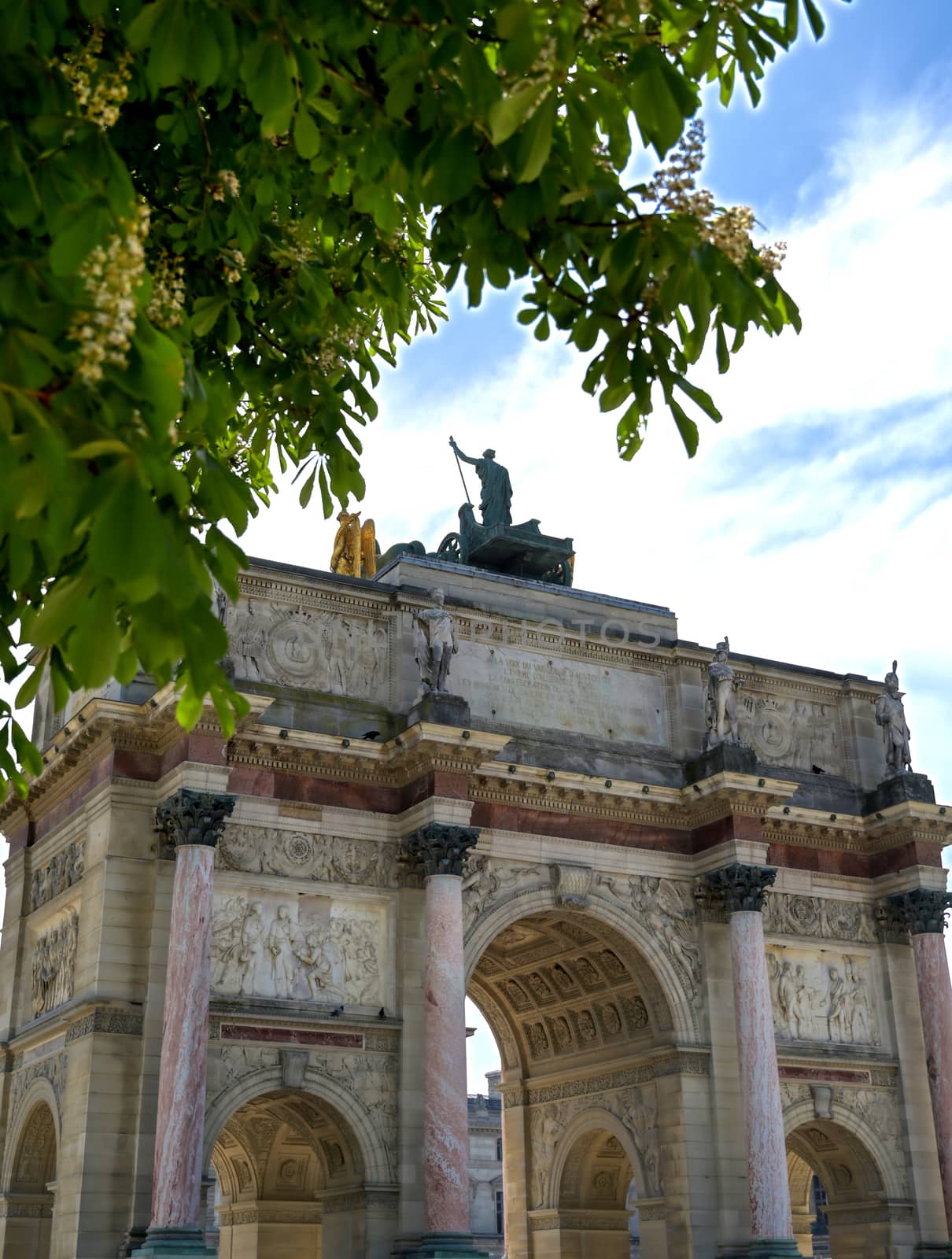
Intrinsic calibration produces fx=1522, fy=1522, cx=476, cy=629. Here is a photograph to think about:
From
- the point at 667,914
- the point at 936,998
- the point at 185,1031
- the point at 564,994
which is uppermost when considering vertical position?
the point at 667,914

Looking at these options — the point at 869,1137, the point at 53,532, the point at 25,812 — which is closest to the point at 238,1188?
the point at 25,812

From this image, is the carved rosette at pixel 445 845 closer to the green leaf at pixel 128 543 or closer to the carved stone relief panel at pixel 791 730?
the carved stone relief panel at pixel 791 730

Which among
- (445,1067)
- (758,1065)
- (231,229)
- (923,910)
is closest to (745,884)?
(758,1065)

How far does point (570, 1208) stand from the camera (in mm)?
32406

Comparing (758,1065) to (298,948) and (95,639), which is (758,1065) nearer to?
(298,948)

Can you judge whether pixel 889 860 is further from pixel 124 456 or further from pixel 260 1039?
pixel 124 456

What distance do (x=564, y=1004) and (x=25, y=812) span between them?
39.6 ft

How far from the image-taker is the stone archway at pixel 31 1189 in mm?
27266

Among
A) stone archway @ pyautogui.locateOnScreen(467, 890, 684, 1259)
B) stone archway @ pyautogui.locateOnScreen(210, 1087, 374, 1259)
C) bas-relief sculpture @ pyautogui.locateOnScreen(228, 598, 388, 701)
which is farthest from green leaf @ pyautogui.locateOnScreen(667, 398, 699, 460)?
stone archway @ pyautogui.locateOnScreen(210, 1087, 374, 1259)

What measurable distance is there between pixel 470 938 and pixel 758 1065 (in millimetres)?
5820

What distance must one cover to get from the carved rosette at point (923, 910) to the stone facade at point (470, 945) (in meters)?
0.10

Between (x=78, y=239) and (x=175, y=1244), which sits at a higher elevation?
(x=78, y=239)

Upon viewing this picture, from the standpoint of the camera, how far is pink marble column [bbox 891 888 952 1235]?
3025cm

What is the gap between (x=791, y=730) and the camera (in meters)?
33.7
